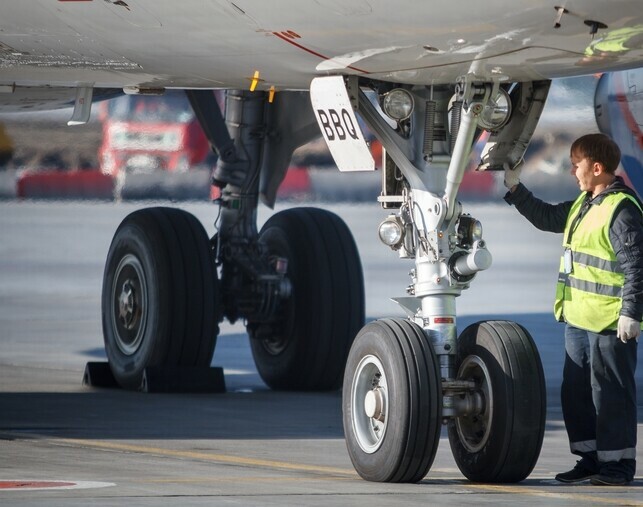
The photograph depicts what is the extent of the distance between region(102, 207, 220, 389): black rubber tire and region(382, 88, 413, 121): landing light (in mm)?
4761

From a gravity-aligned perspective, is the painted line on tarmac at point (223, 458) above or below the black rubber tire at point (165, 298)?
below

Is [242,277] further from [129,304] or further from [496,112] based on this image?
[496,112]

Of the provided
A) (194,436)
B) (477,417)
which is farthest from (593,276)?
(194,436)

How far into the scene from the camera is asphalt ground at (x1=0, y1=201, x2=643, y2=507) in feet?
21.7

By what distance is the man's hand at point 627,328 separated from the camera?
6.88 m

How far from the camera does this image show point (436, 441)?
270 inches

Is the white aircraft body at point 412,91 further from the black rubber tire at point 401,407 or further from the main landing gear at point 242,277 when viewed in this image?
the main landing gear at point 242,277

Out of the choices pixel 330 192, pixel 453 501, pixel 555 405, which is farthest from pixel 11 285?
pixel 453 501

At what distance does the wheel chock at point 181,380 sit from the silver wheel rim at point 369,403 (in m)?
4.78

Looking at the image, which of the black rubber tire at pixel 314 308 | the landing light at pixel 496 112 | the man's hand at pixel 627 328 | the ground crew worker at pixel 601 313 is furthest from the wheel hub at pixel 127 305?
the man's hand at pixel 627 328

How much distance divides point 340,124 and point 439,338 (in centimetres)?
111

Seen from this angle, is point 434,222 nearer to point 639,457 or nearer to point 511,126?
point 511,126

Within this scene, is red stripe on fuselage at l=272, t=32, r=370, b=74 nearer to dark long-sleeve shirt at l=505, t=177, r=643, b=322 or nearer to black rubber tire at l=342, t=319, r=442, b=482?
dark long-sleeve shirt at l=505, t=177, r=643, b=322

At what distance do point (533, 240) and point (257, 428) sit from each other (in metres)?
23.1
